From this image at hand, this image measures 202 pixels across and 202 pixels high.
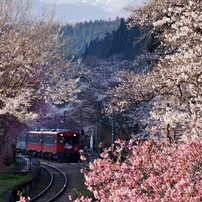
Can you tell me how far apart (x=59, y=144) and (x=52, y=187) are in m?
14.1

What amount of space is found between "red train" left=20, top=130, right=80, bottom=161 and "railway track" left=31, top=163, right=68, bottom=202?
163 inches

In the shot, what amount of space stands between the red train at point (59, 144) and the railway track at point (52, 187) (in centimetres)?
415

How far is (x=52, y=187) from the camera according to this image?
21.3 meters

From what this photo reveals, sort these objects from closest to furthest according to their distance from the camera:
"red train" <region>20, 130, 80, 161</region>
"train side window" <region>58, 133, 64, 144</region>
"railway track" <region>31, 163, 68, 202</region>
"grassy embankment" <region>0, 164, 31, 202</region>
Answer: "grassy embankment" <region>0, 164, 31, 202</region>, "railway track" <region>31, 163, 68, 202</region>, "train side window" <region>58, 133, 64, 144</region>, "red train" <region>20, 130, 80, 161</region>

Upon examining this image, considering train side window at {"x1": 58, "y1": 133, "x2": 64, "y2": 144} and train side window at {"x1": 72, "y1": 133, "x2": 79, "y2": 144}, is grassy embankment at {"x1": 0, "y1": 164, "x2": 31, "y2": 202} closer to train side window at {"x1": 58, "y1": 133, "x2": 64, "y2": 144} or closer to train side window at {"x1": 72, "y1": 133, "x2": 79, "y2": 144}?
train side window at {"x1": 58, "y1": 133, "x2": 64, "y2": 144}

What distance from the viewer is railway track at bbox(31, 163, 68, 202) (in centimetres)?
1788

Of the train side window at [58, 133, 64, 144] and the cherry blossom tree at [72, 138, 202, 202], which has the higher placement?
the train side window at [58, 133, 64, 144]

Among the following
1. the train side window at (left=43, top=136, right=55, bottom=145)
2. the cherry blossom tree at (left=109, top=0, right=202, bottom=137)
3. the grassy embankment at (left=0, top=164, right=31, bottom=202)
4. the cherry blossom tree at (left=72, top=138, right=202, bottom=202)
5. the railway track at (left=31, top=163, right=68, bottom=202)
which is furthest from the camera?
the train side window at (left=43, top=136, right=55, bottom=145)

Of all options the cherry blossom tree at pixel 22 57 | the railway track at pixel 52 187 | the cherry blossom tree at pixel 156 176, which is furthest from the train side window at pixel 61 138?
the cherry blossom tree at pixel 156 176

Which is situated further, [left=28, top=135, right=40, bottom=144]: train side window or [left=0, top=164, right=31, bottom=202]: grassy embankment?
[left=28, top=135, right=40, bottom=144]: train side window

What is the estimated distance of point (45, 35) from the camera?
51.1 ft

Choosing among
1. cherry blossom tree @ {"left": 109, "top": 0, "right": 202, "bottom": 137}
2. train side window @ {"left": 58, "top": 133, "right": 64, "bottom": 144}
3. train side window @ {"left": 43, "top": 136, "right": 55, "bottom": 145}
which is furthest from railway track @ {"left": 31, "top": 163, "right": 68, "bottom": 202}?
cherry blossom tree @ {"left": 109, "top": 0, "right": 202, "bottom": 137}

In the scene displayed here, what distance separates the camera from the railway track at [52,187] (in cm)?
1788

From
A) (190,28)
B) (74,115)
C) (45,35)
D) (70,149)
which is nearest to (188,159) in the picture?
(190,28)
